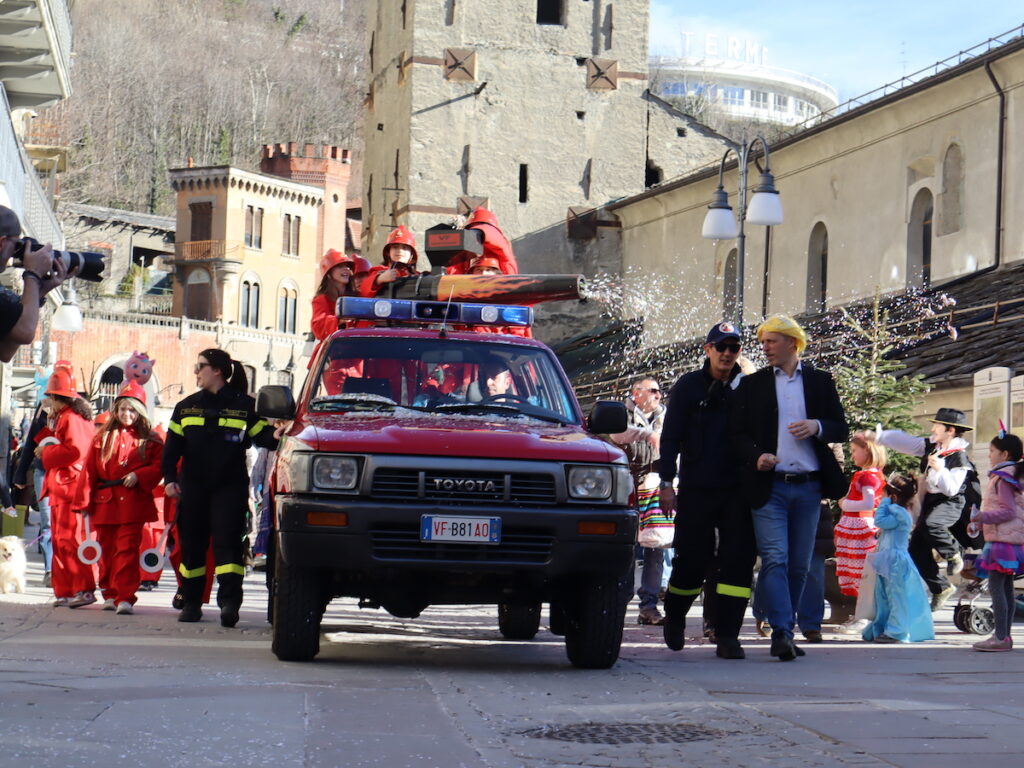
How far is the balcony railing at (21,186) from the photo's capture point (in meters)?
24.9

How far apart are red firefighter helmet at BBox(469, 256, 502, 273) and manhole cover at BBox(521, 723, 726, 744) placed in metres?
8.82

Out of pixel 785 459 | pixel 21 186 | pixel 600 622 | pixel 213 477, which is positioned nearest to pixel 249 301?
pixel 21 186

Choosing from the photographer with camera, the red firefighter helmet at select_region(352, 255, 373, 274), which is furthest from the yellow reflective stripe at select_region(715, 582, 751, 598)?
the red firefighter helmet at select_region(352, 255, 373, 274)

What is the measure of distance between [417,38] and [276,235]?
58612mm

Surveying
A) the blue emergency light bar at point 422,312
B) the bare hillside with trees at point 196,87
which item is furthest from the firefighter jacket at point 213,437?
the bare hillside with trees at point 196,87

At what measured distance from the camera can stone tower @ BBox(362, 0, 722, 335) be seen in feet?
165

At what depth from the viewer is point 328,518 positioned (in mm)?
9180

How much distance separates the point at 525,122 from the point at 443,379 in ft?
Answer: 136

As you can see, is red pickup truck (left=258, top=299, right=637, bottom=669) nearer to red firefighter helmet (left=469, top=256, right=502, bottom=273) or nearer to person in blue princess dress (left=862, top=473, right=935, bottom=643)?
person in blue princess dress (left=862, top=473, right=935, bottom=643)

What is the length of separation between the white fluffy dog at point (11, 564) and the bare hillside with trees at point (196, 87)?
9428 cm

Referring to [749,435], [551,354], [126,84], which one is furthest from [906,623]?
[126,84]

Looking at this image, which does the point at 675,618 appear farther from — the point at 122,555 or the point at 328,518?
the point at 122,555

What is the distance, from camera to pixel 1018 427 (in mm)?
17938

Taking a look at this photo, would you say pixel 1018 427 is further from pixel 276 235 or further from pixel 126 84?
pixel 126 84
